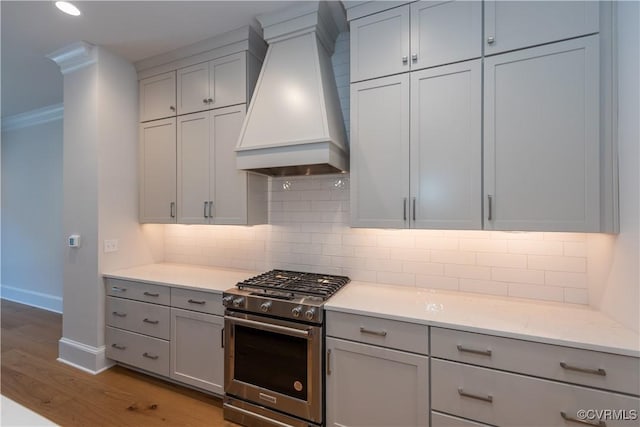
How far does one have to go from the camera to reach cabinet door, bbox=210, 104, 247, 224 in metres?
2.50

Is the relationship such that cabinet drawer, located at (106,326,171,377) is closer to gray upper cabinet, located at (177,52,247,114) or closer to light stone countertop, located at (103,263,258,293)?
light stone countertop, located at (103,263,258,293)

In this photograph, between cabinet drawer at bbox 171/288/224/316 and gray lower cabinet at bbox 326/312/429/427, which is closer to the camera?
gray lower cabinet at bbox 326/312/429/427

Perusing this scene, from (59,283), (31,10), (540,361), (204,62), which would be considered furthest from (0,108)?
(540,361)

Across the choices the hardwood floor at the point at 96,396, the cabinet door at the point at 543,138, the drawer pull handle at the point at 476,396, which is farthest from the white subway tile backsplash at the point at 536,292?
the hardwood floor at the point at 96,396

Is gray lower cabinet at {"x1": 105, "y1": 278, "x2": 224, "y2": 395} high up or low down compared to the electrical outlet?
down

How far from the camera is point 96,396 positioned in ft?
7.68

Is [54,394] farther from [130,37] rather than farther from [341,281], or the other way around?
[130,37]

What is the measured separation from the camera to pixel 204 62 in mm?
2633

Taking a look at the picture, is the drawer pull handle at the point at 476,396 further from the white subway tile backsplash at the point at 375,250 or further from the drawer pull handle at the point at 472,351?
the white subway tile backsplash at the point at 375,250

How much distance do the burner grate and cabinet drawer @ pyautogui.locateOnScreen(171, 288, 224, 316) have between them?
0.23 m

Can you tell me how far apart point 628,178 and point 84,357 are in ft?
14.0

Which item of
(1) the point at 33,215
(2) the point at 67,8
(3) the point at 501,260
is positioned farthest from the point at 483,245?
(1) the point at 33,215

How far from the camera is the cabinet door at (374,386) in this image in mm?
1632

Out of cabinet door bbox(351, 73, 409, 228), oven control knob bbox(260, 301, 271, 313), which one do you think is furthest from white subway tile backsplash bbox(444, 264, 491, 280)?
oven control knob bbox(260, 301, 271, 313)
